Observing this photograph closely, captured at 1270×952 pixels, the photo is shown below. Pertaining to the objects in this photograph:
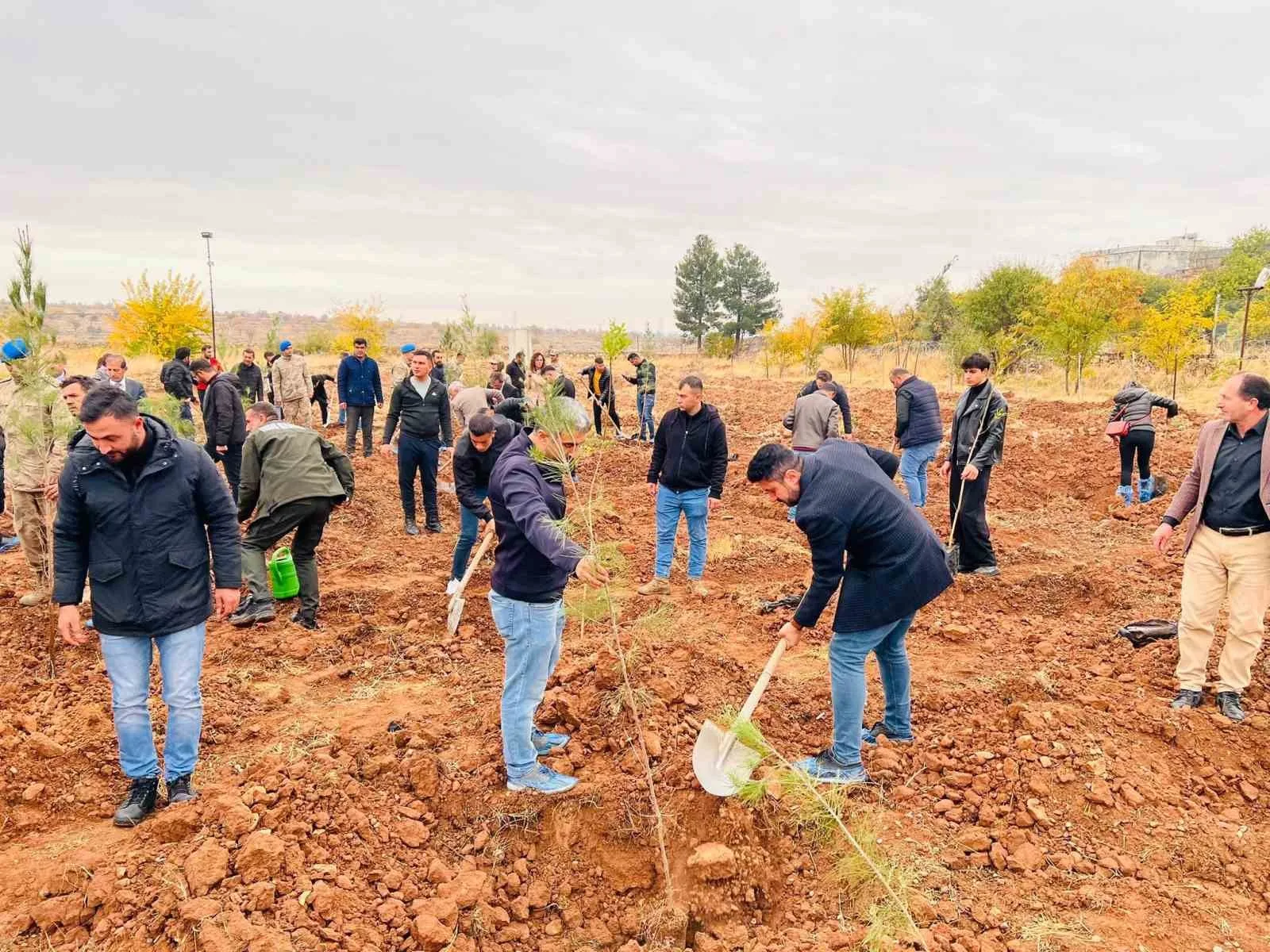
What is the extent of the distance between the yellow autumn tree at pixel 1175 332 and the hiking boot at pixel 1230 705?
14.8 meters

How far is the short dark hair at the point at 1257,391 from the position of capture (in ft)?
12.4

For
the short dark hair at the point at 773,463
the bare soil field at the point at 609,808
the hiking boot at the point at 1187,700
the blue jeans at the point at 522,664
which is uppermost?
the short dark hair at the point at 773,463

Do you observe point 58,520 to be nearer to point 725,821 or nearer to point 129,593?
point 129,593

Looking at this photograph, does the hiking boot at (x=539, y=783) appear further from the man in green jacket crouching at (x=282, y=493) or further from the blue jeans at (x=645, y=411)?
the blue jeans at (x=645, y=411)

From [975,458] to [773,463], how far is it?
3.86 metres

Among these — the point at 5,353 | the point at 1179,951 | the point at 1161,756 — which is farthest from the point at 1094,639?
the point at 5,353

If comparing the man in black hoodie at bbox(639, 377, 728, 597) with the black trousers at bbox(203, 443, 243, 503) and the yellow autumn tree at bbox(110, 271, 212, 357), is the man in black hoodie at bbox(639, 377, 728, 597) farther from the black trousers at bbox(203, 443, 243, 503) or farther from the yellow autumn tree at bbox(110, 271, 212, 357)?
the yellow autumn tree at bbox(110, 271, 212, 357)

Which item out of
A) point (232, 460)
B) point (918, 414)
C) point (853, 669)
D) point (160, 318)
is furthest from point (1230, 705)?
point (160, 318)

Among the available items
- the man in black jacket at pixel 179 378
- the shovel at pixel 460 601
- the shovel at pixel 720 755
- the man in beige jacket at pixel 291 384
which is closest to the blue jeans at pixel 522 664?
the shovel at pixel 720 755

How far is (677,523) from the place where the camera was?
20.5 ft

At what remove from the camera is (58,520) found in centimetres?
301

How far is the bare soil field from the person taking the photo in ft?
8.67

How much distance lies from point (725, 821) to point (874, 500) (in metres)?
1.48

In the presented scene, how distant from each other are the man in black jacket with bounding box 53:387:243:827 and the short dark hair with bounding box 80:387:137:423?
0.05 ft
